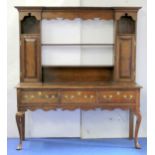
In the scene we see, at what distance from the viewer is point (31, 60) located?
3.47m

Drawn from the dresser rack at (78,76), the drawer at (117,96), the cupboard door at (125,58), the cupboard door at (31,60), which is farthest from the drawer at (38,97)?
the cupboard door at (125,58)

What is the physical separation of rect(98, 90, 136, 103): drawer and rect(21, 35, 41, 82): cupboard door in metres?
0.85

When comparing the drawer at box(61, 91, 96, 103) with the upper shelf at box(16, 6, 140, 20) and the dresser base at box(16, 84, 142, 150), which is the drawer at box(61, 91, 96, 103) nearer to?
the dresser base at box(16, 84, 142, 150)

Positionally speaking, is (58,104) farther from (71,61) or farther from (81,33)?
(81,33)

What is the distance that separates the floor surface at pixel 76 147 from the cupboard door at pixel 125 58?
855 millimetres

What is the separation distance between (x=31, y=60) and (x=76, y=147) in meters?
1.24

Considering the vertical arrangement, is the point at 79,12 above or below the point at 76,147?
above

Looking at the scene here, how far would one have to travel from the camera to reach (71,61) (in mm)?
3658

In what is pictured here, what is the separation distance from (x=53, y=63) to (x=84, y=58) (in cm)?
42

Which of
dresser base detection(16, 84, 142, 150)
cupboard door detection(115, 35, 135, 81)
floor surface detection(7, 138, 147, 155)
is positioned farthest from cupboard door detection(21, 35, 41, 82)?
cupboard door detection(115, 35, 135, 81)

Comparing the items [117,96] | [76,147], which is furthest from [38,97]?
[117,96]

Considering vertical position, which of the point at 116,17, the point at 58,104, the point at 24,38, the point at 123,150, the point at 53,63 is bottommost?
the point at 123,150

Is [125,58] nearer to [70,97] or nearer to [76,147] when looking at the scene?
[70,97]

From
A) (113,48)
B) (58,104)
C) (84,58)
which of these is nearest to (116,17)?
(113,48)
